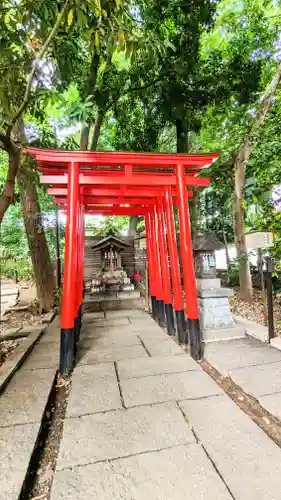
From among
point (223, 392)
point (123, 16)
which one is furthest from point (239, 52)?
point (223, 392)

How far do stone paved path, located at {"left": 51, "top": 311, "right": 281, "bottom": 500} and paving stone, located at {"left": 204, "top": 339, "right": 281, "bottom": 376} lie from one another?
0.31 meters

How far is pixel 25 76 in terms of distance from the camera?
2.91 meters

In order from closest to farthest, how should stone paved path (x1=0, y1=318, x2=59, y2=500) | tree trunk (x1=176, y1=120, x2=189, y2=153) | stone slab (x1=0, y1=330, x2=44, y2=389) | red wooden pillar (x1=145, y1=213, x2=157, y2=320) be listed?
stone paved path (x1=0, y1=318, x2=59, y2=500) → stone slab (x1=0, y1=330, x2=44, y2=389) → red wooden pillar (x1=145, y1=213, x2=157, y2=320) → tree trunk (x1=176, y1=120, x2=189, y2=153)

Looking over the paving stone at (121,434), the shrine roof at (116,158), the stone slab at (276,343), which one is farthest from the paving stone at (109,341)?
the shrine roof at (116,158)

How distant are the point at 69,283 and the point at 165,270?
2.01 metres

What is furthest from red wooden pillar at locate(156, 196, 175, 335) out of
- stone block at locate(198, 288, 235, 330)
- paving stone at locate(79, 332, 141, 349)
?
paving stone at locate(79, 332, 141, 349)

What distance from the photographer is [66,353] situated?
2.95 metres

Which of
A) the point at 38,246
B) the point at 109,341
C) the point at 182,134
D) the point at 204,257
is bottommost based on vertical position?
the point at 109,341

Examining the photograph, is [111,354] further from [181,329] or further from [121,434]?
[121,434]

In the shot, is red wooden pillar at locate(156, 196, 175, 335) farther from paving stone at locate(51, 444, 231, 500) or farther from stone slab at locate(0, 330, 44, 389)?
paving stone at locate(51, 444, 231, 500)

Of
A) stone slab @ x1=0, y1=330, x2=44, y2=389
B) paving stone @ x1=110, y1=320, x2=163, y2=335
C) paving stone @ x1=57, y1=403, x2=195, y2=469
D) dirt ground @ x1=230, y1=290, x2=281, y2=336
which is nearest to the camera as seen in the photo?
paving stone @ x1=57, y1=403, x2=195, y2=469

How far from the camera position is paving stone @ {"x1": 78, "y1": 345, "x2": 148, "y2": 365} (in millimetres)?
3225

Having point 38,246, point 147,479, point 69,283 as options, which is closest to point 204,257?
point 69,283

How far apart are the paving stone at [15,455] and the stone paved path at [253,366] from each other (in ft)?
6.46
